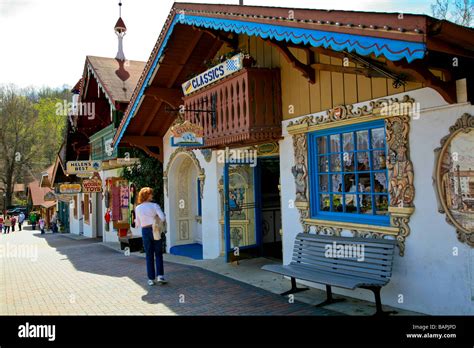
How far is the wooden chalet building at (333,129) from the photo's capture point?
4.47 metres

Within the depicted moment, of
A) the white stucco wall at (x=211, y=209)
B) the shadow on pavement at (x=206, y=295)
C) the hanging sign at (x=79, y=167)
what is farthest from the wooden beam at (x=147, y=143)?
the hanging sign at (x=79, y=167)

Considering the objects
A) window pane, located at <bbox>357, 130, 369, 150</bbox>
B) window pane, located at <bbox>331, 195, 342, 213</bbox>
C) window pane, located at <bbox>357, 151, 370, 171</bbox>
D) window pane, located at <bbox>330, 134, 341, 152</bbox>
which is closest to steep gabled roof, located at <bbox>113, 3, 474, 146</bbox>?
window pane, located at <bbox>357, 130, 369, 150</bbox>

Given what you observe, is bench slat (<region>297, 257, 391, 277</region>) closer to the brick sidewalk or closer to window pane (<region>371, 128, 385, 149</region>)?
the brick sidewalk

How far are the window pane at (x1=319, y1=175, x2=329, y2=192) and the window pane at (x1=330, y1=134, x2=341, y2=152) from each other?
1.64 ft

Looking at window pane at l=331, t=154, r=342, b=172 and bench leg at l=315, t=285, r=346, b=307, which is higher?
window pane at l=331, t=154, r=342, b=172

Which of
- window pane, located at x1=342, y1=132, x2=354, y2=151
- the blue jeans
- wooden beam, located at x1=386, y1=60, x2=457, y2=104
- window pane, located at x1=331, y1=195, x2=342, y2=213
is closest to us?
wooden beam, located at x1=386, y1=60, x2=457, y2=104

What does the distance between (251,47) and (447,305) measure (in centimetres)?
566

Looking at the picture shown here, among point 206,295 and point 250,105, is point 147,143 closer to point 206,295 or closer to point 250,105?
point 250,105

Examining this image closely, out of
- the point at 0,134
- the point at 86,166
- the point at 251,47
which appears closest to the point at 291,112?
the point at 251,47

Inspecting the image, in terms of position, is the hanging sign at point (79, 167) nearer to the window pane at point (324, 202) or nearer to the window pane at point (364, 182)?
the window pane at point (324, 202)

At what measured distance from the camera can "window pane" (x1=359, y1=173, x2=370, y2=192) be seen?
601cm

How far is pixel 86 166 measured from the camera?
1786cm

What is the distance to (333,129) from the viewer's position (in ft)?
21.0

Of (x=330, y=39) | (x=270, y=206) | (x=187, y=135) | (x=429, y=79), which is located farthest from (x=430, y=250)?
(x=270, y=206)
